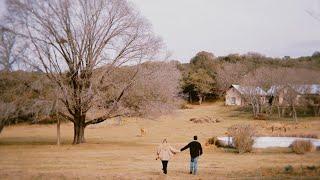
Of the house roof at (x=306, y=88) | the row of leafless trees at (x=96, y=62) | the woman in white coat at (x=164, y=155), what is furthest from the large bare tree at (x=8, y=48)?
the house roof at (x=306, y=88)

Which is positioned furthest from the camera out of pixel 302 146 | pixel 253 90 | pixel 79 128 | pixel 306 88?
pixel 253 90

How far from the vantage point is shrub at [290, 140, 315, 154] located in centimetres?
3030

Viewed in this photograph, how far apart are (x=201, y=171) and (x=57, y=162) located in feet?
28.6

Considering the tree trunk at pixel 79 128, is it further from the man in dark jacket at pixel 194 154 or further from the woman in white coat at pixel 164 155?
the man in dark jacket at pixel 194 154

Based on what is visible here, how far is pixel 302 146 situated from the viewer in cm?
3034

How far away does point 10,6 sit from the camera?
117ft

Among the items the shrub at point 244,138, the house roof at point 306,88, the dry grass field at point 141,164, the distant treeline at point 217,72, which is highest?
the distant treeline at point 217,72

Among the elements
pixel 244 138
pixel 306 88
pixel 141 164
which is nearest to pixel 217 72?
pixel 306 88

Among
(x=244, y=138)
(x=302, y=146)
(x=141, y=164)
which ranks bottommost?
(x=141, y=164)

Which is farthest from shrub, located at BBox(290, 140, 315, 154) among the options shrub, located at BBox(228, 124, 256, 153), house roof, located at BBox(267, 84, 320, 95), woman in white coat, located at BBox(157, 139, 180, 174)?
house roof, located at BBox(267, 84, 320, 95)

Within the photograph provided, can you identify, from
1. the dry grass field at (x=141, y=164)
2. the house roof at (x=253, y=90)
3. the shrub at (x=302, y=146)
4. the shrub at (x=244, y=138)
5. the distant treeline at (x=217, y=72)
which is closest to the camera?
the dry grass field at (x=141, y=164)

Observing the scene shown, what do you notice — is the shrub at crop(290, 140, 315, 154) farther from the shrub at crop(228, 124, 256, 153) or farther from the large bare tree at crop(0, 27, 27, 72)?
the large bare tree at crop(0, 27, 27, 72)

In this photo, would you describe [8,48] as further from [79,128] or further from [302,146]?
[302,146]

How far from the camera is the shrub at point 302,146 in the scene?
3030 cm
